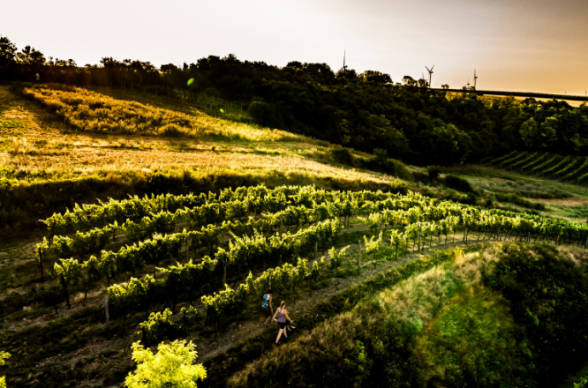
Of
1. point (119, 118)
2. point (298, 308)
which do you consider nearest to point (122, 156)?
point (119, 118)

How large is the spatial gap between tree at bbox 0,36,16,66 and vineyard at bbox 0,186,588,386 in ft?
288

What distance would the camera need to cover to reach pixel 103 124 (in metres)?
49.5

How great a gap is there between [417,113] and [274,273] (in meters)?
119

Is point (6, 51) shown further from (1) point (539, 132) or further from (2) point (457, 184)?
(1) point (539, 132)

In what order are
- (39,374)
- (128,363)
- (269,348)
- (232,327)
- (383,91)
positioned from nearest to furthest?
(39,374), (128,363), (269,348), (232,327), (383,91)

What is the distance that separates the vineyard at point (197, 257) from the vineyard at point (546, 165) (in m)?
71.6

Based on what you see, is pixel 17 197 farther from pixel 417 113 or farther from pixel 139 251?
pixel 417 113

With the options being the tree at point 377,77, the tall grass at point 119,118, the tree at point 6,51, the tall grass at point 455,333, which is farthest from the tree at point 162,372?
the tree at point 377,77

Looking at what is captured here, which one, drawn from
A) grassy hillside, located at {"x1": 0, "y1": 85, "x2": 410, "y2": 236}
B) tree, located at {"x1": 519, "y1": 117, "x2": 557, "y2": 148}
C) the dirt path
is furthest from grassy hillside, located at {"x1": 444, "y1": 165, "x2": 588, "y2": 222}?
the dirt path

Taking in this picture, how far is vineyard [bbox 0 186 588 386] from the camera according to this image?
13664mm

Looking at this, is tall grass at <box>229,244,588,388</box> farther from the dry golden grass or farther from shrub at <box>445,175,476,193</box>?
shrub at <box>445,175,476,193</box>

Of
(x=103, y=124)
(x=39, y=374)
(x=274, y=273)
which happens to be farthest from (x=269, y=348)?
(x=103, y=124)

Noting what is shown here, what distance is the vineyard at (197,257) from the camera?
44.8 ft

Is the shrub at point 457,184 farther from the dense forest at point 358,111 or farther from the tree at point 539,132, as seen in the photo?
the tree at point 539,132
